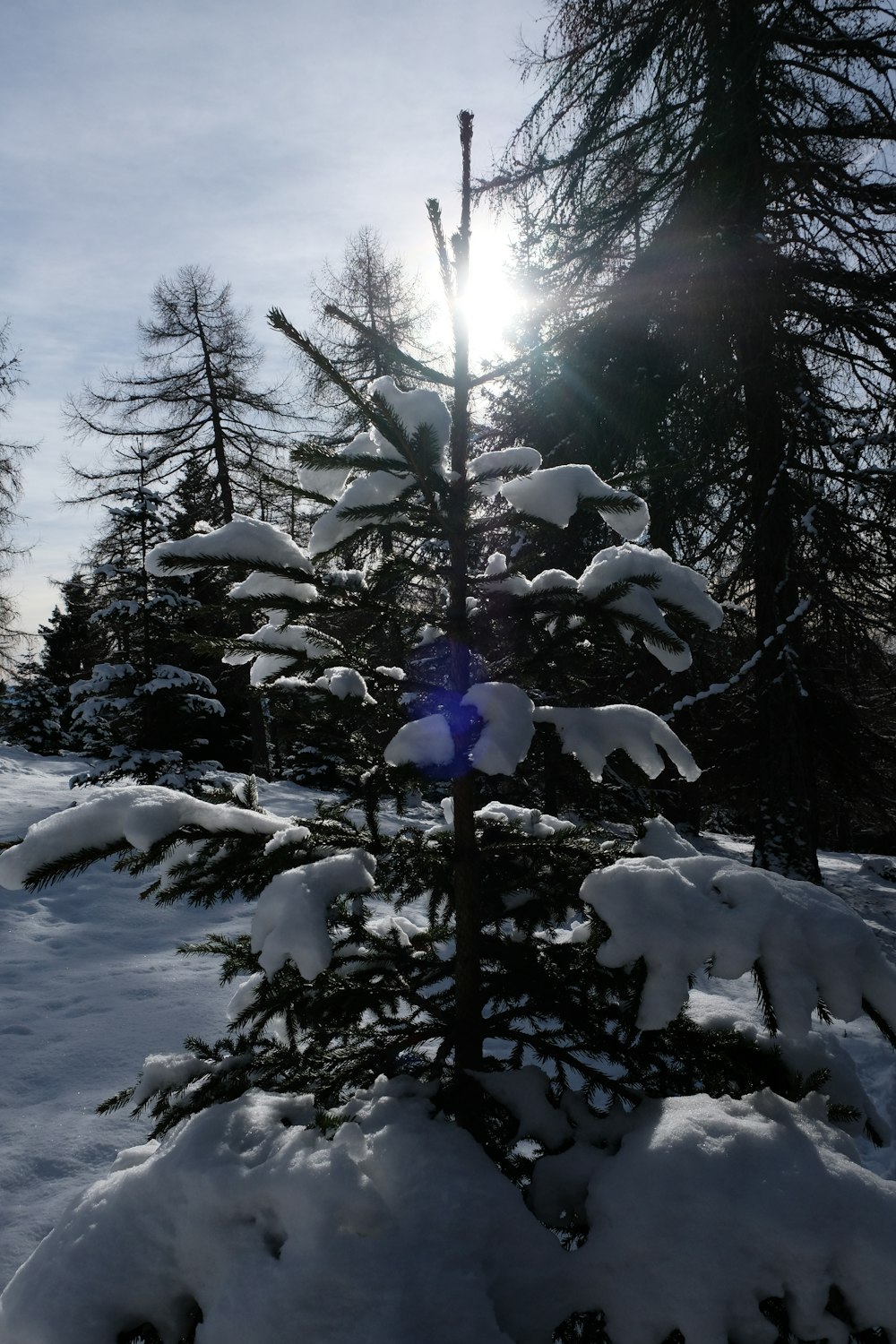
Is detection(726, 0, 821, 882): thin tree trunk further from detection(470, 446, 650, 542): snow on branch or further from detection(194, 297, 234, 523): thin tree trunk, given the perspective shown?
detection(194, 297, 234, 523): thin tree trunk

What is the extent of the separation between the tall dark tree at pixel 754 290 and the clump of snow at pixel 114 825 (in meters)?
6.50

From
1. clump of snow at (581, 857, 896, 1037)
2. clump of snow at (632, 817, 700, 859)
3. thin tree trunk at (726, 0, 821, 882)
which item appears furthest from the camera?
thin tree trunk at (726, 0, 821, 882)

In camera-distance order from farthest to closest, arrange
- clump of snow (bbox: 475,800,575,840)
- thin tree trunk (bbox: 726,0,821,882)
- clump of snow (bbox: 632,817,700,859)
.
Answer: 1. thin tree trunk (bbox: 726,0,821,882)
2. clump of snow (bbox: 475,800,575,840)
3. clump of snow (bbox: 632,817,700,859)

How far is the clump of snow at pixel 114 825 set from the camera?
169 centimetres

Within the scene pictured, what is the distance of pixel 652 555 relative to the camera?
2035mm

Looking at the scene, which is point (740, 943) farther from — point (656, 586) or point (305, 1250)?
point (305, 1250)

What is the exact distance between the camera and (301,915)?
5.36ft

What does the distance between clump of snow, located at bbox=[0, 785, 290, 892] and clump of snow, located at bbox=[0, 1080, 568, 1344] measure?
78cm

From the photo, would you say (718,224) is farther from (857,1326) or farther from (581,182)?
(857,1326)

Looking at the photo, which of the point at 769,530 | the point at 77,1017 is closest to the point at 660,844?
the point at 77,1017

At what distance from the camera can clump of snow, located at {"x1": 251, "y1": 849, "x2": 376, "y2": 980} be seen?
1596mm

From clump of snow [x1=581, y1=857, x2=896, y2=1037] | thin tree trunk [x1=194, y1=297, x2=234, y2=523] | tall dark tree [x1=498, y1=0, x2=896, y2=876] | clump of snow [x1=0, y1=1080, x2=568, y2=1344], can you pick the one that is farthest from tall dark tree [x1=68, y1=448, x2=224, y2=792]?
clump of snow [x1=581, y1=857, x2=896, y2=1037]

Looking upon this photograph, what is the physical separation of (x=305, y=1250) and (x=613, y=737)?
137 cm

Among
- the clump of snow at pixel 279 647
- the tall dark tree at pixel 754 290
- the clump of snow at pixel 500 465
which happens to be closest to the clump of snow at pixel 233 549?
the clump of snow at pixel 279 647
